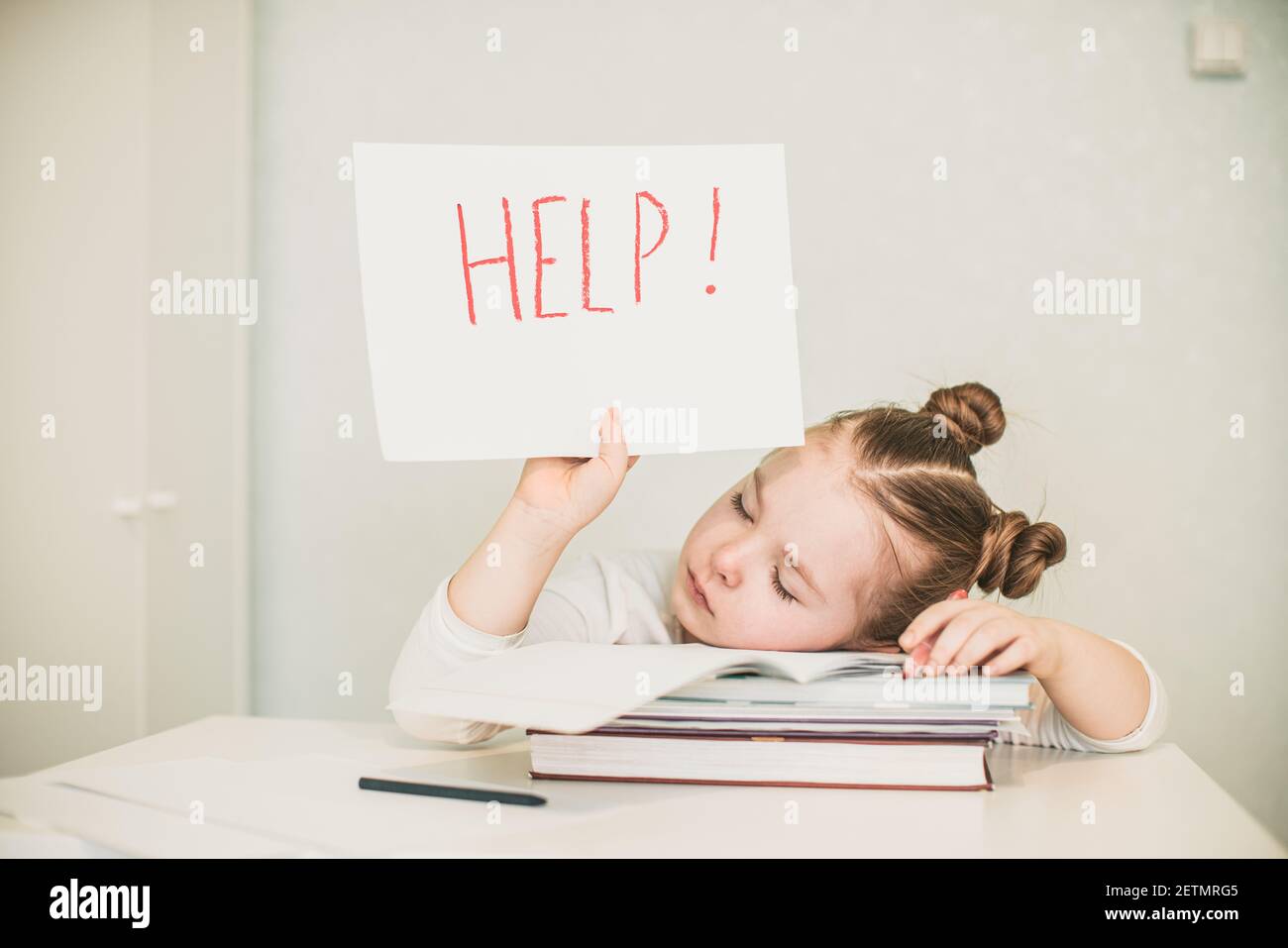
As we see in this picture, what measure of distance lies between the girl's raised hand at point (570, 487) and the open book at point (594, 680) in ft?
0.39

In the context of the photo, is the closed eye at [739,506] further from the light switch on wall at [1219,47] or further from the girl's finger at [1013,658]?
the light switch on wall at [1219,47]

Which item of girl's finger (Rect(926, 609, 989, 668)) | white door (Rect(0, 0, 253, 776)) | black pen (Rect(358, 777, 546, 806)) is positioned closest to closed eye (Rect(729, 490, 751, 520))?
girl's finger (Rect(926, 609, 989, 668))

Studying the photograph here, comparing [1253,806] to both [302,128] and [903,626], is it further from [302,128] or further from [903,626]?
[302,128]

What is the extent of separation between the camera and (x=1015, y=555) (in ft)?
2.92

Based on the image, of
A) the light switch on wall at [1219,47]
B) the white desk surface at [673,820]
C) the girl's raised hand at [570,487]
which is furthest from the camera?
the light switch on wall at [1219,47]

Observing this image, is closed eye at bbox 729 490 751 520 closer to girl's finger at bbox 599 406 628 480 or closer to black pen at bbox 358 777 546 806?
girl's finger at bbox 599 406 628 480

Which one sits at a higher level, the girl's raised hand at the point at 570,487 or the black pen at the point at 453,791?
the girl's raised hand at the point at 570,487

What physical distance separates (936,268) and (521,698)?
873 millimetres

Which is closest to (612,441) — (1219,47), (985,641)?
(985,641)

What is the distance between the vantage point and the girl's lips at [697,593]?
0.84 m

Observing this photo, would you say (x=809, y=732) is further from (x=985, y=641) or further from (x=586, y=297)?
(x=586, y=297)

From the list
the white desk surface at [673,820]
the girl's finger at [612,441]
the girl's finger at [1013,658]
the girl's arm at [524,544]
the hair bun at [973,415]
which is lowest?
the white desk surface at [673,820]

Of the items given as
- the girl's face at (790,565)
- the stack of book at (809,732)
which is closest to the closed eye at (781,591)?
the girl's face at (790,565)

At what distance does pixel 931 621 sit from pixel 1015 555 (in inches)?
9.9
